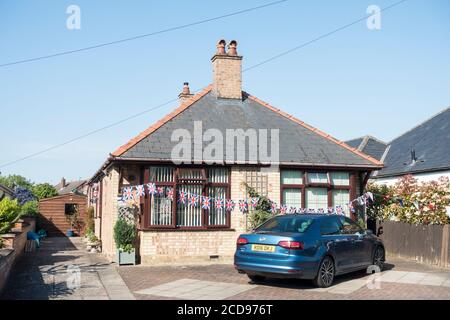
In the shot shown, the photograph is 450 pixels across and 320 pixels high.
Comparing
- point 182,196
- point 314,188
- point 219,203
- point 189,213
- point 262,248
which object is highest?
point 314,188

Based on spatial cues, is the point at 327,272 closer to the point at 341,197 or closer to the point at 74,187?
the point at 341,197

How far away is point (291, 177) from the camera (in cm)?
1598

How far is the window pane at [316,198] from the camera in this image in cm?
1611

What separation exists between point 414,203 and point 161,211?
8711 mm

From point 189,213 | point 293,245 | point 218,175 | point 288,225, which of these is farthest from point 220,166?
point 293,245

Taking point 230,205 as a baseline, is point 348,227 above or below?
below

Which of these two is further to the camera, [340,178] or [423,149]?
[423,149]

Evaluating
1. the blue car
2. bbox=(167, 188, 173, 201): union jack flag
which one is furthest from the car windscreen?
bbox=(167, 188, 173, 201): union jack flag

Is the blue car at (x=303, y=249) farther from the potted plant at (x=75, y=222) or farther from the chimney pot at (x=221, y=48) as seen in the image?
the potted plant at (x=75, y=222)

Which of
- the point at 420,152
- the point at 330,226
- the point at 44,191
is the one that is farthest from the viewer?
the point at 44,191
